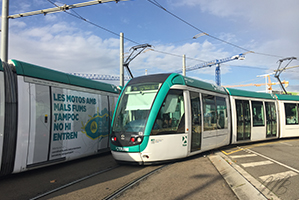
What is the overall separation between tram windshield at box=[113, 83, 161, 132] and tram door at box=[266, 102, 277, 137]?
9088 millimetres

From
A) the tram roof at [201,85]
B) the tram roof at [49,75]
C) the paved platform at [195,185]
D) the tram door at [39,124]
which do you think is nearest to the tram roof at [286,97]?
the tram roof at [201,85]

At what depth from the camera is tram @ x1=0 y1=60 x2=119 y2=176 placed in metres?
5.54

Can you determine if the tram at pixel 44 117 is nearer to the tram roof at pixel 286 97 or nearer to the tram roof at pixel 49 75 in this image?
the tram roof at pixel 49 75

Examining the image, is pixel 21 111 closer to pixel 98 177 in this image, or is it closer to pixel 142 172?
pixel 98 177

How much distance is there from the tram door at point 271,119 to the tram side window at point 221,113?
4.34 metres

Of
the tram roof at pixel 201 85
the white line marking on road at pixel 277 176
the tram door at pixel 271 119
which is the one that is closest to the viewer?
the white line marking on road at pixel 277 176

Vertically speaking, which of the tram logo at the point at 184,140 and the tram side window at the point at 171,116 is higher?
the tram side window at the point at 171,116

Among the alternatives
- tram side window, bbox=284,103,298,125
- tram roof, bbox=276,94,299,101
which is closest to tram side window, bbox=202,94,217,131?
tram roof, bbox=276,94,299,101

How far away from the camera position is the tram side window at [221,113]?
987 centimetres

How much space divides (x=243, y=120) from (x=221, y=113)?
2201 millimetres

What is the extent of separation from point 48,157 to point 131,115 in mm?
2626

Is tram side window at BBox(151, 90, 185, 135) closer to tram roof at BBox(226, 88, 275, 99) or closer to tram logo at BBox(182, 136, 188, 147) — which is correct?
tram logo at BBox(182, 136, 188, 147)

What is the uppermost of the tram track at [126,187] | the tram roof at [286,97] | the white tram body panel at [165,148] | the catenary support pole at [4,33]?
the catenary support pole at [4,33]

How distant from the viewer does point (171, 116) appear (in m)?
7.15
